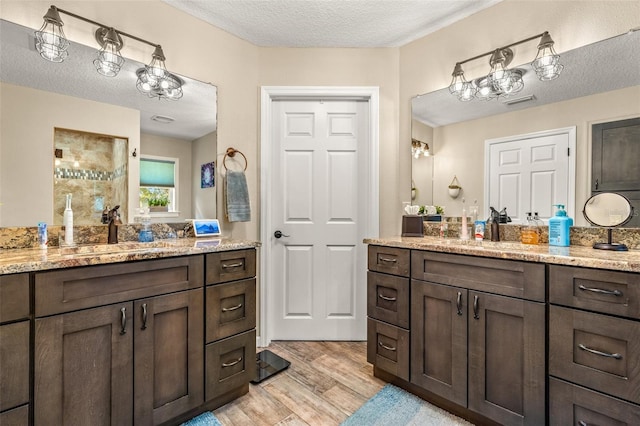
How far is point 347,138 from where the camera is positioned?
8.71ft

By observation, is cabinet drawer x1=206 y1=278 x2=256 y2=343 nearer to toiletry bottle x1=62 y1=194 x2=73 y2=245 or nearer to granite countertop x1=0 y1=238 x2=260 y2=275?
granite countertop x1=0 y1=238 x2=260 y2=275

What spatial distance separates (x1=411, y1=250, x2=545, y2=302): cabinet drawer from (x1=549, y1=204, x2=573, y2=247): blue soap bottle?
53 cm

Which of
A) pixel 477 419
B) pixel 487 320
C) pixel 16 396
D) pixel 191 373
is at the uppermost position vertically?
pixel 487 320

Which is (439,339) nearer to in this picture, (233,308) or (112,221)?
(233,308)

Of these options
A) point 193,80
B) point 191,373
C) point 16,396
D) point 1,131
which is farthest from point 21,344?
point 193,80

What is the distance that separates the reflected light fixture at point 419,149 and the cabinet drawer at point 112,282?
185 centimetres

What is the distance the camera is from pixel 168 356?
4.99 feet

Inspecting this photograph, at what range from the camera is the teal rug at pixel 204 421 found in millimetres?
1637

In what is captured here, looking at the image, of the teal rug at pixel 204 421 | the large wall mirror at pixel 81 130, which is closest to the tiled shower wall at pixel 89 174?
the large wall mirror at pixel 81 130

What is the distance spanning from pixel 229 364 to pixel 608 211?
91.7 inches

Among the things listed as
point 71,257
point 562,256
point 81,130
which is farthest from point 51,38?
point 562,256

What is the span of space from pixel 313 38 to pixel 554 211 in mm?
2141

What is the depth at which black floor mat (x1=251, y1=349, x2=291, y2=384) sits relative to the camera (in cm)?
210

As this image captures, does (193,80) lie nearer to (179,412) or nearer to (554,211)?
(179,412)
